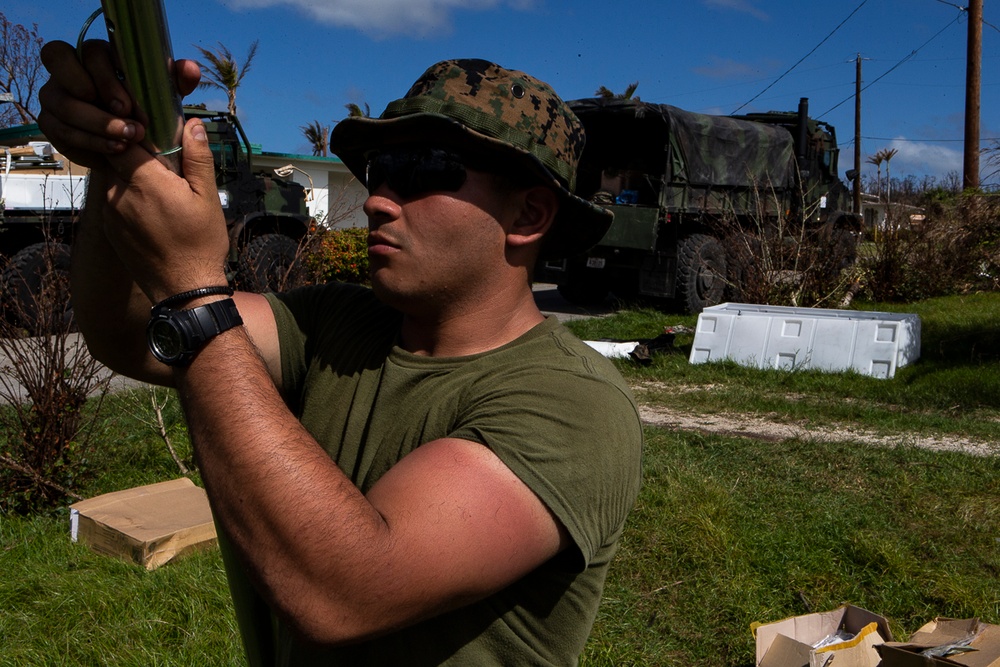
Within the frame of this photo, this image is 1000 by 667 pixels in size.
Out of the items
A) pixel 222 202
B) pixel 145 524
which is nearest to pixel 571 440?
pixel 145 524

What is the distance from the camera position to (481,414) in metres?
1.41

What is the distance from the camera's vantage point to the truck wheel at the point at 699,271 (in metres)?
13.2

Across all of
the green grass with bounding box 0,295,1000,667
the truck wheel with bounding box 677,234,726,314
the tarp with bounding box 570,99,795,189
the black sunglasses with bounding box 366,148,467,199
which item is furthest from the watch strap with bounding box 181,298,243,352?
the tarp with bounding box 570,99,795,189

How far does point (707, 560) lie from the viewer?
432cm

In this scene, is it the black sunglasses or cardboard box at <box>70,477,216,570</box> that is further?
cardboard box at <box>70,477,216,570</box>

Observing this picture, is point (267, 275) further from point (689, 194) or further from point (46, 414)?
point (689, 194)

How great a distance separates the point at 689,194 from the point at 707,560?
32.7 ft

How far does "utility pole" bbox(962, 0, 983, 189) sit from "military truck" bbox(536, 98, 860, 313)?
6.74m

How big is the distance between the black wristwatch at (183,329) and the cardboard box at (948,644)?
2.79 m

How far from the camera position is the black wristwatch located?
1.22 m

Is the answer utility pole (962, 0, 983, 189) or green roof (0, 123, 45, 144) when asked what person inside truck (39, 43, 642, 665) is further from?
utility pole (962, 0, 983, 189)

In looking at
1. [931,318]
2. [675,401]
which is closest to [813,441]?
[675,401]

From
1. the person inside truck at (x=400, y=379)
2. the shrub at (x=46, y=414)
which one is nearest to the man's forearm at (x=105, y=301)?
the person inside truck at (x=400, y=379)

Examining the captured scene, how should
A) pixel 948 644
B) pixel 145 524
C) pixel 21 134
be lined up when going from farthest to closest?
1. pixel 21 134
2. pixel 145 524
3. pixel 948 644
